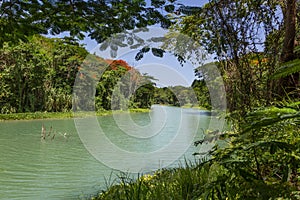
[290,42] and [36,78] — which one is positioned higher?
[36,78]

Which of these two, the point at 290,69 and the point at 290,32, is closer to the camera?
the point at 290,69

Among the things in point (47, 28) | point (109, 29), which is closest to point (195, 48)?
point (109, 29)

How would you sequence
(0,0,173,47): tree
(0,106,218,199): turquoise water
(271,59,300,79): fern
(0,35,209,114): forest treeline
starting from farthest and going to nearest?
(0,35,209,114): forest treeline → (0,106,218,199): turquoise water → (0,0,173,47): tree → (271,59,300,79): fern

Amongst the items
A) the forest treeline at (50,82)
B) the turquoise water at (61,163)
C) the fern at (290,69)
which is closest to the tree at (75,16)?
the fern at (290,69)

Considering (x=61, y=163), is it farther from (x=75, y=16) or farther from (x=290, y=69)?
(x=290, y=69)

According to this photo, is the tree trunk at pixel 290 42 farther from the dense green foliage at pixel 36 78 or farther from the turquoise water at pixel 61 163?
the dense green foliage at pixel 36 78

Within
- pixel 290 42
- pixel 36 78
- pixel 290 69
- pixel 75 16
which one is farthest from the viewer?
pixel 36 78

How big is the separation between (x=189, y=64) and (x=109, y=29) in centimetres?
91

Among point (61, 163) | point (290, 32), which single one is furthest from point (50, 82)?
point (290, 32)

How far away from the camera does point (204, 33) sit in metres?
2.71

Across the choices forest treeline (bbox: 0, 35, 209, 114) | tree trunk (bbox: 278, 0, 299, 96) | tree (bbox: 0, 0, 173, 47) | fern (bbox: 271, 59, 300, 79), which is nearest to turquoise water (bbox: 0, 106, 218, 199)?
tree (bbox: 0, 0, 173, 47)

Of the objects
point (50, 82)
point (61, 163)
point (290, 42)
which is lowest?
point (61, 163)

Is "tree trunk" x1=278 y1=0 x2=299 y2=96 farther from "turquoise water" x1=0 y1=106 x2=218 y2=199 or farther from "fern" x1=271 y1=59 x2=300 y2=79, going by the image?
"turquoise water" x1=0 y1=106 x2=218 y2=199

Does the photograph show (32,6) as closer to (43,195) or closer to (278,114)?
(278,114)
